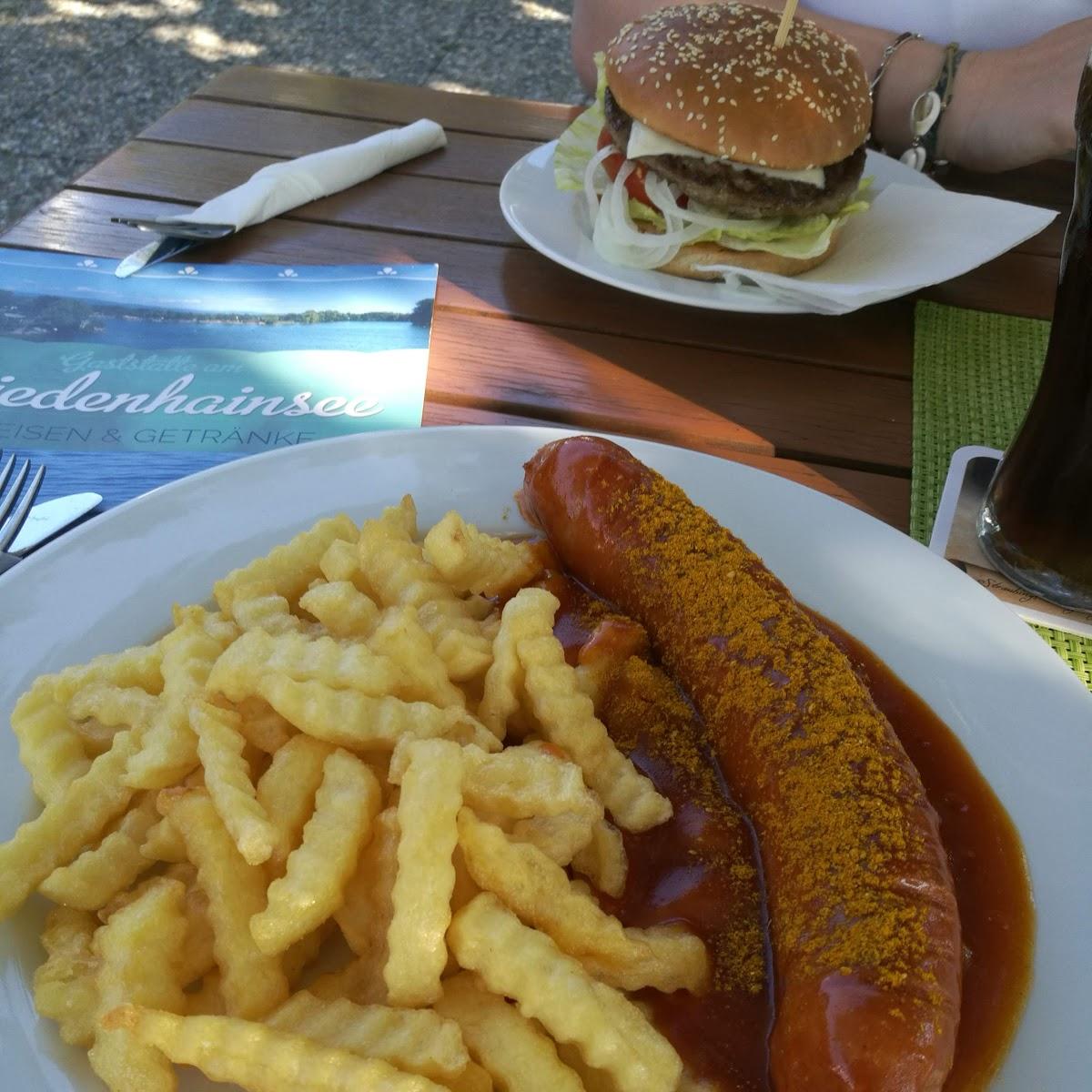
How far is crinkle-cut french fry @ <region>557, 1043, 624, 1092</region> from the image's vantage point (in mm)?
1166

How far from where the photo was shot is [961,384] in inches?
98.3

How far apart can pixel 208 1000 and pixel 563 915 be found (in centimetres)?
44

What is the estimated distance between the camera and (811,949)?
1189 mm

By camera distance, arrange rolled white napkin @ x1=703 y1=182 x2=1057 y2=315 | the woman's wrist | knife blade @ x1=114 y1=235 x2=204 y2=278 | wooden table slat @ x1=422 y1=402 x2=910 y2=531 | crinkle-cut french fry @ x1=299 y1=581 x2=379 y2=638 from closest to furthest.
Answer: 1. crinkle-cut french fry @ x1=299 y1=581 x2=379 y2=638
2. wooden table slat @ x1=422 y1=402 x2=910 y2=531
3. rolled white napkin @ x1=703 y1=182 x2=1057 y2=315
4. knife blade @ x1=114 y1=235 x2=204 y2=278
5. the woman's wrist

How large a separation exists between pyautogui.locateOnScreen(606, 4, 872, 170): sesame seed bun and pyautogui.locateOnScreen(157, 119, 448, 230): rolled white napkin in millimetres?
700

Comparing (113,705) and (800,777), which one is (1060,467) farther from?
(113,705)

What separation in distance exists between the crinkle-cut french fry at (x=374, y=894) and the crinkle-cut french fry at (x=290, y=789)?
91 mm

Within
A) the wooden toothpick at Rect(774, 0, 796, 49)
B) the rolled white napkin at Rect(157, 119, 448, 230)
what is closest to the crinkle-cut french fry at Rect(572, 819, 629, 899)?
the rolled white napkin at Rect(157, 119, 448, 230)

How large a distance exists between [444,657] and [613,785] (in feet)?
A: 0.99

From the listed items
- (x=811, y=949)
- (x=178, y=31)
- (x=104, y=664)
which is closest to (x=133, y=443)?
(x=104, y=664)

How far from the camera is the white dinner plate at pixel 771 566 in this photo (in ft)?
4.17

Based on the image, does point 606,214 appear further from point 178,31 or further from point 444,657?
point 178,31

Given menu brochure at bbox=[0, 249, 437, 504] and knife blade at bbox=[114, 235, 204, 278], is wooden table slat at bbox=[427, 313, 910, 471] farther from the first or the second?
knife blade at bbox=[114, 235, 204, 278]

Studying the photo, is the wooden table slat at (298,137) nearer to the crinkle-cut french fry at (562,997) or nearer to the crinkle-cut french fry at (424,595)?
the crinkle-cut french fry at (424,595)
